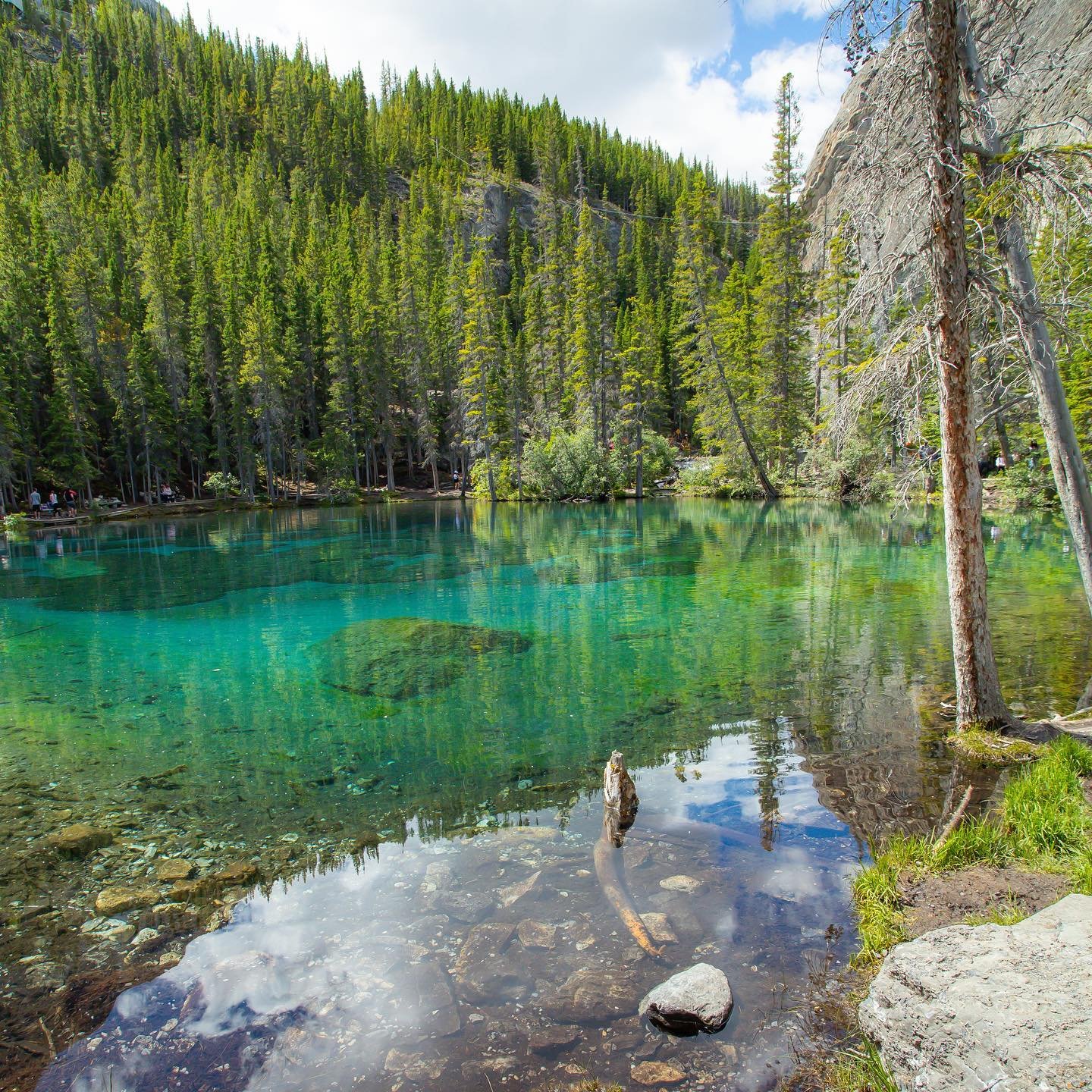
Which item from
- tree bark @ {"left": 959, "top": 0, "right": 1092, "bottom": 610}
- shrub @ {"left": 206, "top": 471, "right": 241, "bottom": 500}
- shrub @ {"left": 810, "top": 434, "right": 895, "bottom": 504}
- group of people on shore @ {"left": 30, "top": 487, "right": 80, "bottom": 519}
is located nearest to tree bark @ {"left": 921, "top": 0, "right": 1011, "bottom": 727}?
tree bark @ {"left": 959, "top": 0, "right": 1092, "bottom": 610}

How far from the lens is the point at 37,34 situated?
129 m

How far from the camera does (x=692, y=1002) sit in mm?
3818

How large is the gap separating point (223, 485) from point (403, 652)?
48034 millimetres

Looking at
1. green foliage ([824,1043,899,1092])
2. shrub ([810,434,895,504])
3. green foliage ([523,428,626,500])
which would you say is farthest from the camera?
green foliage ([523,428,626,500])

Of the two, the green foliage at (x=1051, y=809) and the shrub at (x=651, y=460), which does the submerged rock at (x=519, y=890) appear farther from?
the shrub at (x=651, y=460)

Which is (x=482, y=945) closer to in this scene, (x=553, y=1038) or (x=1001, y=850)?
(x=553, y=1038)

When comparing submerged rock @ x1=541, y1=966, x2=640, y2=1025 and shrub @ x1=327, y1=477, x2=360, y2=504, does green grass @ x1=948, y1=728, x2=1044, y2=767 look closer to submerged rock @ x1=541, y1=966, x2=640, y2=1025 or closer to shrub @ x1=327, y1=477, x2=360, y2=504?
submerged rock @ x1=541, y1=966, x2=640, y2=1025

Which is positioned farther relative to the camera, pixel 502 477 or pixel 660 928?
pixel 502 477

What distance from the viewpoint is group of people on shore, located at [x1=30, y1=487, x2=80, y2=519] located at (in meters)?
44.4

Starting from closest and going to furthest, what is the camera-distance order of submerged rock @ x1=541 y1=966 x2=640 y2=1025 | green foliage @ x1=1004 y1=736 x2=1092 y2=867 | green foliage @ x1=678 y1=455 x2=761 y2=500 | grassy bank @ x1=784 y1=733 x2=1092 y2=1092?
grassy bank @ x1=784 y1=733 x2=1092 y2=1092
submerged rock @ x1=541 y1=966 x2=640 y2=1025
green foliage @ x1=1004 y1=736 x2=1092 y2=867
green foliage @ x1=678 y1=455 x2=761 y2=500

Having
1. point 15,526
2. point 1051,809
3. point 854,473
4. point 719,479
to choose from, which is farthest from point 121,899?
point 719,479

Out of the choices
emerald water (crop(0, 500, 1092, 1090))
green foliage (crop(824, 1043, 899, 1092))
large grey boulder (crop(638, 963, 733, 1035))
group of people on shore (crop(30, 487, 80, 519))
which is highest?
group of people on shore (crop(30, 487, 80, 519))

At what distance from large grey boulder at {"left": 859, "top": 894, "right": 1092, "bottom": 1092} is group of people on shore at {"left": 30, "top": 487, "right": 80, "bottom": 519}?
167 feet

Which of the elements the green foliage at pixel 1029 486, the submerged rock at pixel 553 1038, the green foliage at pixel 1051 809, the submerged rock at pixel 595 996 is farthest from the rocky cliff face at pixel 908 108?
the green foliage at pixel 1029 486
